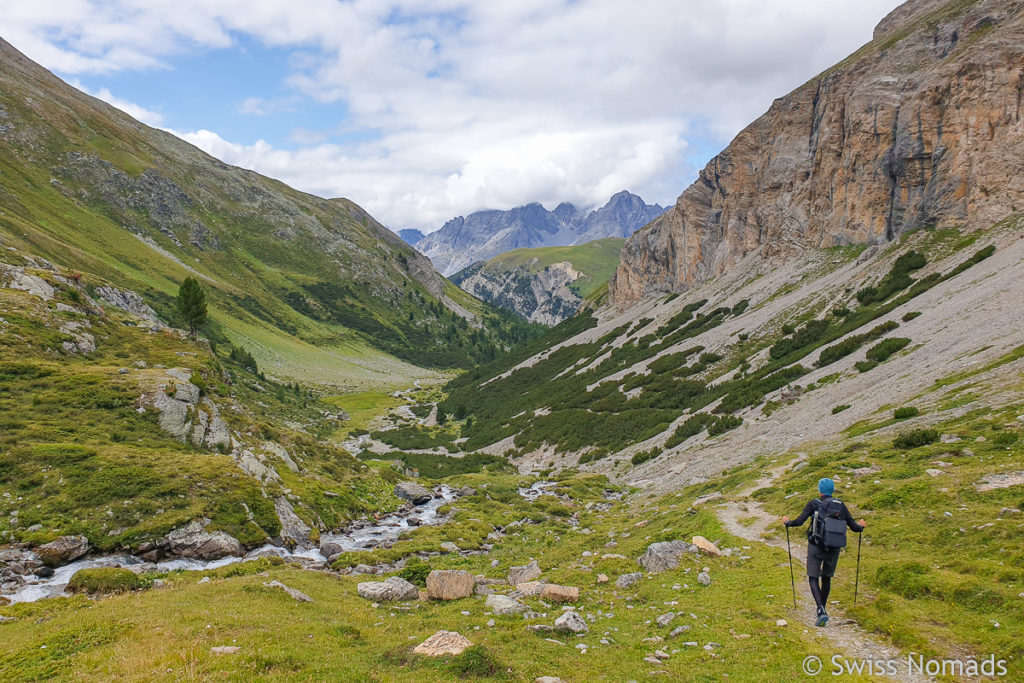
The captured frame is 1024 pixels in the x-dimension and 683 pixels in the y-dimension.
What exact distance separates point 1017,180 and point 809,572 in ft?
198

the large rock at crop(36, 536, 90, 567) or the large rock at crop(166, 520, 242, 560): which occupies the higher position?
the large rock at crop(36, 536, 90, 567)

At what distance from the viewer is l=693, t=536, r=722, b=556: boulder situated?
56.3 ft

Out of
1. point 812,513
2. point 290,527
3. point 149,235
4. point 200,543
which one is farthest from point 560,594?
point 149,235

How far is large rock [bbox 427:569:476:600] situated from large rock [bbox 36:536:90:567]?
14.9m

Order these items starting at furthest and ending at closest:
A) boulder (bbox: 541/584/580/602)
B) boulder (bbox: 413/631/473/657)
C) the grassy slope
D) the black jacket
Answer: the grassy slope < boulder (bbox: 541/584/580/602) < the black jacket < boulder (bbox: 413/631/473/657)

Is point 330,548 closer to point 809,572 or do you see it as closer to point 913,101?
point 809,572

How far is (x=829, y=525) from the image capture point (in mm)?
11227

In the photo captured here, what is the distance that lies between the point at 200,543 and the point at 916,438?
32549 mm

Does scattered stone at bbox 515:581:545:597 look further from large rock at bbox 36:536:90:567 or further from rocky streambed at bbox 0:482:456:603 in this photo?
large rock at bbox 36:536:90:567

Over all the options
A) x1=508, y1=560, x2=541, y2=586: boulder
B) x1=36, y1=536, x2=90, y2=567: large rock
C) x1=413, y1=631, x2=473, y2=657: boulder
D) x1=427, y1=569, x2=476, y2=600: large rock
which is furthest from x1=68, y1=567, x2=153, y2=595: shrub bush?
x1=508, y1=560, x2=541, y2=586: boulder

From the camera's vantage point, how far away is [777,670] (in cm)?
934

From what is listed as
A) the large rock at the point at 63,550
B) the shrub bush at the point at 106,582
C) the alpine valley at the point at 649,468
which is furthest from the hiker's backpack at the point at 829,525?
the large rock at the point at 63,550

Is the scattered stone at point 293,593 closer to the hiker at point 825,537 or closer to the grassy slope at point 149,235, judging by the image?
the hiker at point 825,537

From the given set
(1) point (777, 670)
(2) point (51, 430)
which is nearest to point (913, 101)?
(1) point (777, 670)
